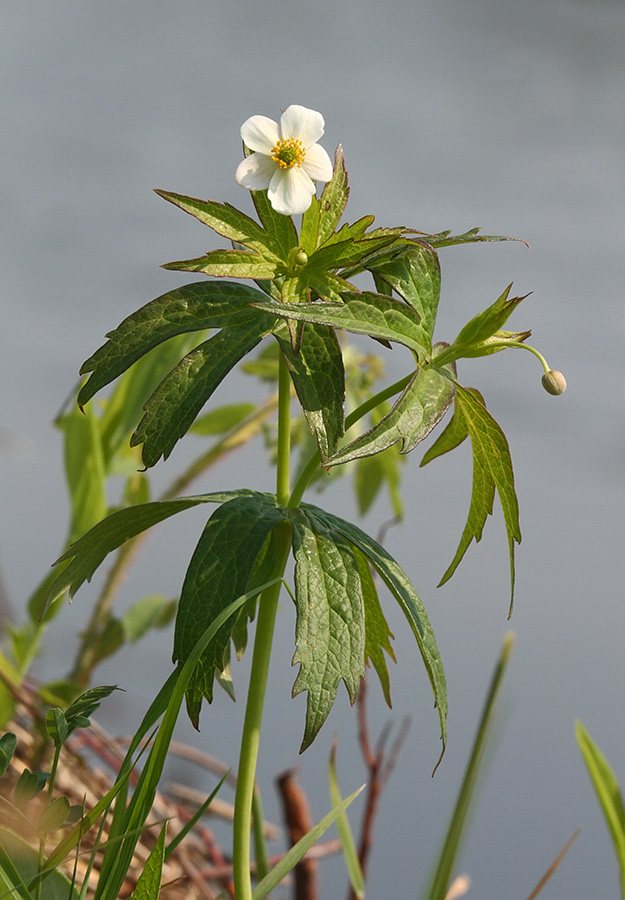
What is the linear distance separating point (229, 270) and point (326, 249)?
0.17 feet

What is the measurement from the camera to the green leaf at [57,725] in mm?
351

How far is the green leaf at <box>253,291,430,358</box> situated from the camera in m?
0.36

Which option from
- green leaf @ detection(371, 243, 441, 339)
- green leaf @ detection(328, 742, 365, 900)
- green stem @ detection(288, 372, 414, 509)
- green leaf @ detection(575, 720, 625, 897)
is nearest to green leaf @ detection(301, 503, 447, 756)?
green stem @ detection(288, 372, 414, 509)

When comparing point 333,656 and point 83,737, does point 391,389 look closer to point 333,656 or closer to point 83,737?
point 333,656

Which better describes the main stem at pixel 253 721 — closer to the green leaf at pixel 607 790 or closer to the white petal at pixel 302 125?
the white petal at pixel 302 125

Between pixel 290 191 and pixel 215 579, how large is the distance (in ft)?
0.65

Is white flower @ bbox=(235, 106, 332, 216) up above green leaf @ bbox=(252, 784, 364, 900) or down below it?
above

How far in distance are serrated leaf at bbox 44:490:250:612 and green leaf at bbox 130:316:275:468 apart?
0.04m

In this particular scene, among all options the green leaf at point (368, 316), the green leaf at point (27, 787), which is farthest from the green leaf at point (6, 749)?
the green leaf at point (368, 316)

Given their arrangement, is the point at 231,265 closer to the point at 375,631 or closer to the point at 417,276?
the point at 417,276

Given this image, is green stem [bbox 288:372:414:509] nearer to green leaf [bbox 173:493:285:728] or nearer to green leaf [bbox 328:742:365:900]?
green leaf [bbox 173:493:285:728]

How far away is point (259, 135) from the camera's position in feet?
1.40

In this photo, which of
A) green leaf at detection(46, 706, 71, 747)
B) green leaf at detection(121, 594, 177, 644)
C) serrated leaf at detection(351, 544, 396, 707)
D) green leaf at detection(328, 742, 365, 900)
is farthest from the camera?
green leaf at detection(121, 594, 177, 644)

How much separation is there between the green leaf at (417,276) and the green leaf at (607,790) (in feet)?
1.82
